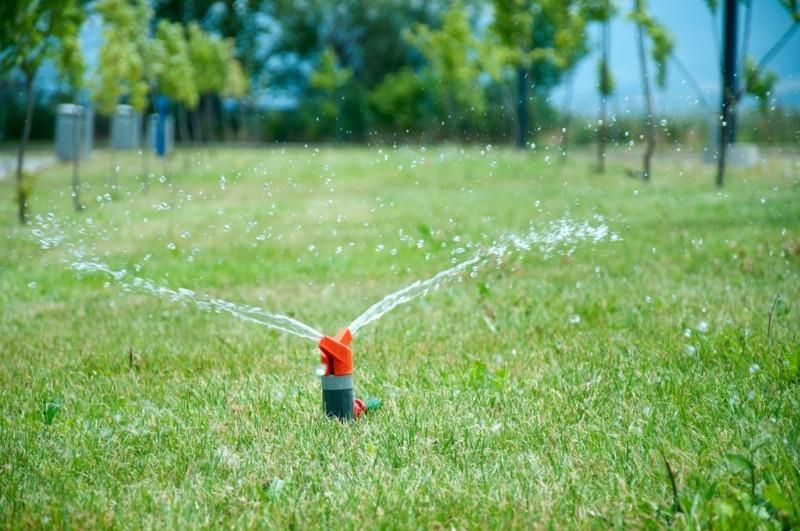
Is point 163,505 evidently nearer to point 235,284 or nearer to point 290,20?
point 235,284

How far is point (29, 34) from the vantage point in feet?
32.7

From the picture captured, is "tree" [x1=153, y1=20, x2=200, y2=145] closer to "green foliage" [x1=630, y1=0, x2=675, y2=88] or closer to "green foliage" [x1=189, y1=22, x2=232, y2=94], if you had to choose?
"green foliage" [x1=189, y1=22, x2=232, y2=94]

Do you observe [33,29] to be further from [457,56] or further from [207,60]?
[457,56]

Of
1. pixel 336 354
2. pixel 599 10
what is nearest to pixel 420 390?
pixel 336 354

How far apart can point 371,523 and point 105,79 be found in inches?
527

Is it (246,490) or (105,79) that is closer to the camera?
(246,490)

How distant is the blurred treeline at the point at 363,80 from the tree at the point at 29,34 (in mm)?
14785

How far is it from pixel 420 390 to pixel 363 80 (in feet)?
167

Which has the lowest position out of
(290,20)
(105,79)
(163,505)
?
(163,505)

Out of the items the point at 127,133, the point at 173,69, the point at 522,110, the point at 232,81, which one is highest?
the point at 232,81

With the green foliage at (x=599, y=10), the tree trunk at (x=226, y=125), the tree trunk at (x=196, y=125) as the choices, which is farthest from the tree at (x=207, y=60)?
the tree trunk at (x=226, y=125)

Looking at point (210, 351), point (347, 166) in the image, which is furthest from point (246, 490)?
point (347, 166)

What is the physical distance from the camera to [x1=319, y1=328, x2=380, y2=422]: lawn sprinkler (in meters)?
3.12

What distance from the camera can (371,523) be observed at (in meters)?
2.57
